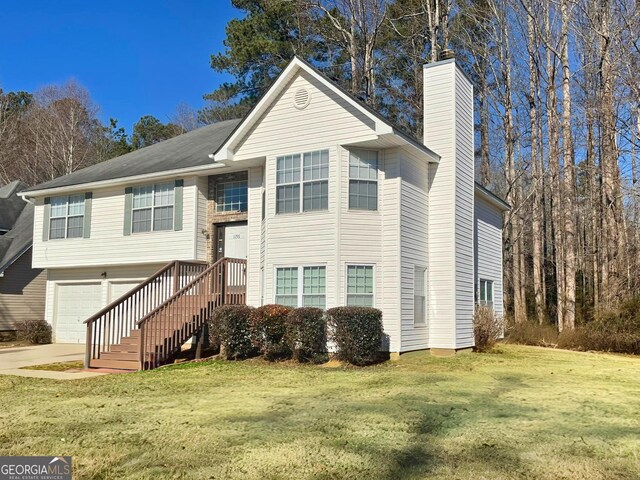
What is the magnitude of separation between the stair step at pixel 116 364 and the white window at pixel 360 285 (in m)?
5.09

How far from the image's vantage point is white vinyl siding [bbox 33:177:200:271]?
56.0 feet

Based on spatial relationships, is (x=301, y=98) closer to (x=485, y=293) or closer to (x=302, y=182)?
(x=302, y=182)

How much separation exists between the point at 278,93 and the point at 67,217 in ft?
31.8

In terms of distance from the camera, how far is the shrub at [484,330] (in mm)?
16094

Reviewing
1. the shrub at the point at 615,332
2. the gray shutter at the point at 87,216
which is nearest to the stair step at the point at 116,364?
the gray shutter at the point at 87,216

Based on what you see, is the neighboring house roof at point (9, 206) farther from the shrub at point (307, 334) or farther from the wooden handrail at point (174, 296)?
the shrub at point (307, 334)

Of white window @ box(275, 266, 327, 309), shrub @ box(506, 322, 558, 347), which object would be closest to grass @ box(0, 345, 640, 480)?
white window @ box(275, 266, 327, 309)

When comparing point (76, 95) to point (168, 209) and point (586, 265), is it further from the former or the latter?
point (586, 265)

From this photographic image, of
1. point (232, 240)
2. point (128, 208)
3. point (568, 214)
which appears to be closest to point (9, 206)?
point (128, 208)

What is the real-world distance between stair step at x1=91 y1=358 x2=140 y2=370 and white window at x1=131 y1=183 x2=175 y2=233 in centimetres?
536

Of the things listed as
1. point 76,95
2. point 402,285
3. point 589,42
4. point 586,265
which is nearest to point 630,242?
point 586,265

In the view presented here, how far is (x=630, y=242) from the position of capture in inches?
934

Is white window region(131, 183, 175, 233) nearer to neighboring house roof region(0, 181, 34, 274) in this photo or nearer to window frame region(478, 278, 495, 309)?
neighboring house roof region(0, 181, 34, 274)

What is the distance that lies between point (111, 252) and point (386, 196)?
9.75 metres
